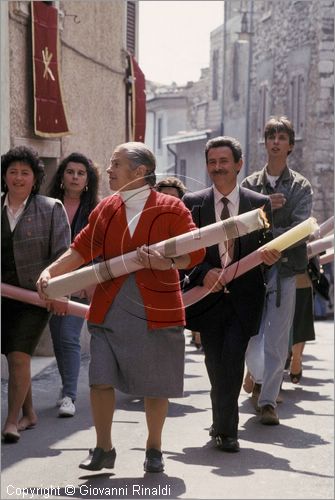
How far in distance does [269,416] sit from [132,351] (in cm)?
204

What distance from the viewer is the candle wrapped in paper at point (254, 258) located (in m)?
6.15

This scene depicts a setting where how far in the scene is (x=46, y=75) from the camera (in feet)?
36.7

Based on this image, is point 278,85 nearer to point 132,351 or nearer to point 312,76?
point 312,76

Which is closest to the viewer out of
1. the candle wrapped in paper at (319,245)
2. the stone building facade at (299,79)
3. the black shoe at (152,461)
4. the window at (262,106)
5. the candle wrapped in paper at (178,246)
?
the candle wrapped in paper at (178,246)

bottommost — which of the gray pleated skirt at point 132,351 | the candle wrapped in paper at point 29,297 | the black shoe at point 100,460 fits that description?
the black shoe at point 100,460

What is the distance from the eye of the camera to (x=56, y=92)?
37.7ft

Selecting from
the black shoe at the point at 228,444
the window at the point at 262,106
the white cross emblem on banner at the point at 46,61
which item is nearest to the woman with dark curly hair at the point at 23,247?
the black shoe at the point at 228,444

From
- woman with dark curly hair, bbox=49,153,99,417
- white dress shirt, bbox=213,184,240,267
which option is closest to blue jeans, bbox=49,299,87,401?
woman with dark curly hair, bbox=49,153,99,417

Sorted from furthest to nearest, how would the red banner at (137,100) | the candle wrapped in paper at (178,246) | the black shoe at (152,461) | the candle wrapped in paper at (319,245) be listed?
the red banner at (137,100)
the candle wrapped in paper at (319,245)
the black shoe at (152,461)
the candle wrapped in paper at (178,246)

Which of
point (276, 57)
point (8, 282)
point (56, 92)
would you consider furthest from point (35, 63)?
point (276, 57)

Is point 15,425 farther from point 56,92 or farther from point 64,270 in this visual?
point 56,92

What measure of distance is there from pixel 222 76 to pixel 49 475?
32.6 m

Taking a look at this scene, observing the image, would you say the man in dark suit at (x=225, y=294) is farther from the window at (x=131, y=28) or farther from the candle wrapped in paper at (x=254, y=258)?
the window at (x=131, y=28)

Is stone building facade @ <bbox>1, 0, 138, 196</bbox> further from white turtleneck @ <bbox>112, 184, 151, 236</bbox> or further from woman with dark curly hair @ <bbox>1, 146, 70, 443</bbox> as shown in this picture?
white turtleneck @ <bbox>112, 184, 151, 236</bbox>
